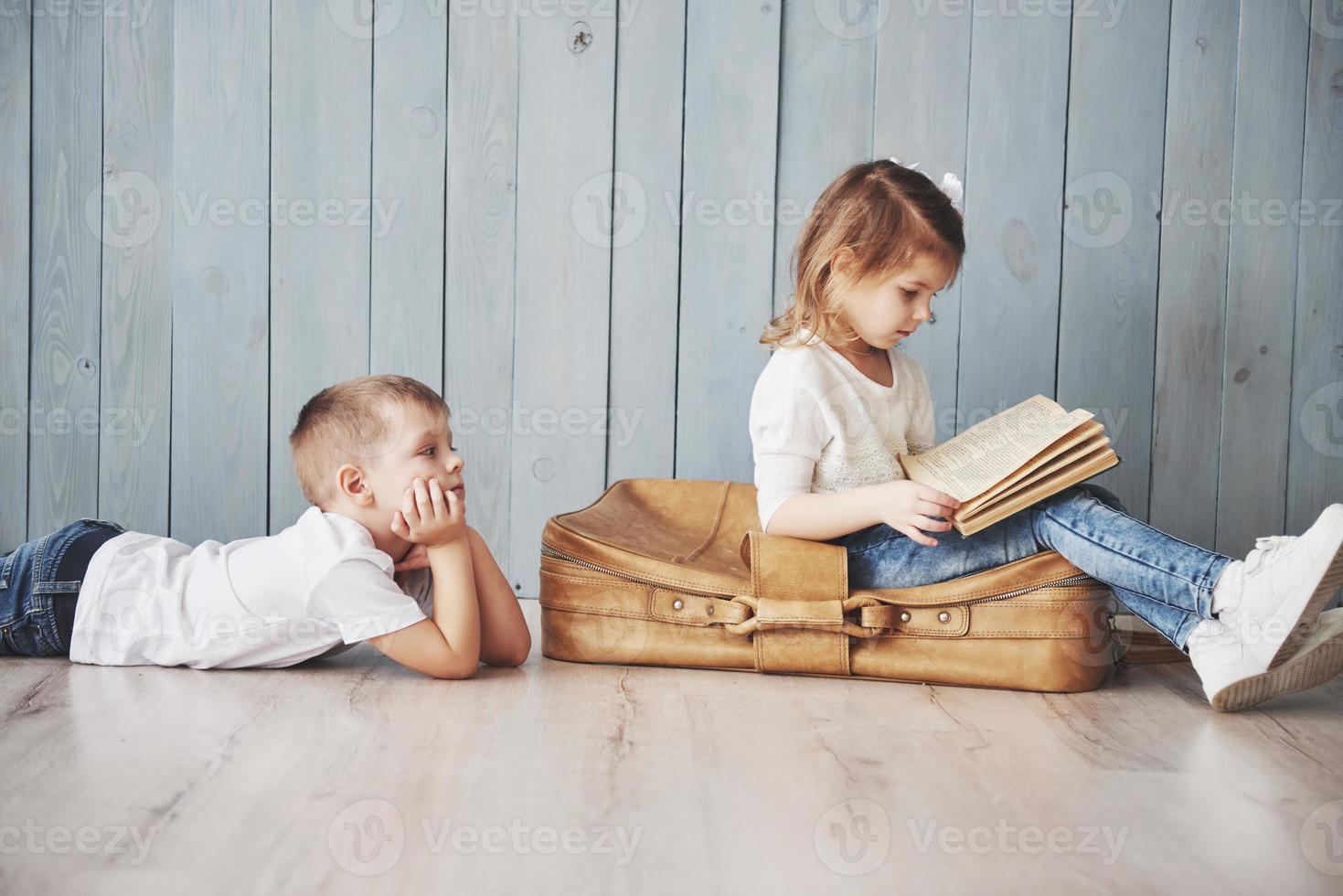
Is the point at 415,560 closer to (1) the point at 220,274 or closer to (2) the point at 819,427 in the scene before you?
(2) the point at 819,427

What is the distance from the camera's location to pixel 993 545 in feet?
5.03

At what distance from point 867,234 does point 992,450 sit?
0.37 m

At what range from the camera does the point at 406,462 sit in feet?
4.79

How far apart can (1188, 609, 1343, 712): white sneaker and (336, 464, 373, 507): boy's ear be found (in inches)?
44.3

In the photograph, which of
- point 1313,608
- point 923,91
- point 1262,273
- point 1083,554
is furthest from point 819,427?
point 1262,273

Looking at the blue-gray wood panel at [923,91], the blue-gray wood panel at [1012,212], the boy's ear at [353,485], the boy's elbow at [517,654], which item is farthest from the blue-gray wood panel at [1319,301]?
the boy's ear at [353,485]

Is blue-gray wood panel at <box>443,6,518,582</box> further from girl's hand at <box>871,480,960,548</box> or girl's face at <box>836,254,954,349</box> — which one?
girl's hand at <box>871,480,960,548</box>

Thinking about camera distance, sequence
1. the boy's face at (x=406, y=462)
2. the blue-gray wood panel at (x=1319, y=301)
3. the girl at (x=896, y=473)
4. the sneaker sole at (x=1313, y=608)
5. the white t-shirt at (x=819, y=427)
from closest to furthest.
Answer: the sneaker sole at (x=1313, y=608), the girl at (x=896, y=473), the boy's face at (x=406, y=462), the white t-shirt at (x=819, y=427), the blue-gray wood panel at (x=1319, y=301)

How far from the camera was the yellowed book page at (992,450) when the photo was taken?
→ 1399 mm

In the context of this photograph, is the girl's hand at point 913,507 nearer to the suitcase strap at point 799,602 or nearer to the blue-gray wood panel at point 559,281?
the suitcase strap at point 799,602

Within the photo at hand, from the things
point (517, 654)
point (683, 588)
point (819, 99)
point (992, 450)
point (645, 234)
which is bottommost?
point (517, 654)

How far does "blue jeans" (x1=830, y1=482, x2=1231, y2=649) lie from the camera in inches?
54.2

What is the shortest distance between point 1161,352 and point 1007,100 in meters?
0.57

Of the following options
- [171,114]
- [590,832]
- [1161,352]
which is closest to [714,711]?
[590,832]
